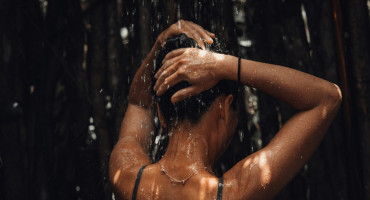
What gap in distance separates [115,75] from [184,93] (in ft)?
5.07

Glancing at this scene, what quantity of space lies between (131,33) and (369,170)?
1.73 meters

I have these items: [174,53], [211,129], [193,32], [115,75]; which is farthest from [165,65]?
[115,75]

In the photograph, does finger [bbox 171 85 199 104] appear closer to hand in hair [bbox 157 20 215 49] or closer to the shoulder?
hand in hair [bbox 157 20 215 49]

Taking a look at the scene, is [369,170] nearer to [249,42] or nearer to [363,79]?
[363,79]

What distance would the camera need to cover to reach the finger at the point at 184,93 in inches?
65.8

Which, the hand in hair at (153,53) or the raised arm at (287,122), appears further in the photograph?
the hand in hair at (153,53)

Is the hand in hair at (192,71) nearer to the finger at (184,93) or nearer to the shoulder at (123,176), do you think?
the finger at (184,93)

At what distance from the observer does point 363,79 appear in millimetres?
2334

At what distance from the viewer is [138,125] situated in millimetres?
1985

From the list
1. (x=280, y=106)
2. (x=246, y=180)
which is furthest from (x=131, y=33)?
(x=246, y=180)

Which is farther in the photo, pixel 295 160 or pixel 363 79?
pixel 363 79

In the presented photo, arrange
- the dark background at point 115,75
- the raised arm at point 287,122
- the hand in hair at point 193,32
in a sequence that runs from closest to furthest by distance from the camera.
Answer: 1. the raised arm at point 287,122
2. the hand in hair at point 193,32
3. the dark background at point 115,75

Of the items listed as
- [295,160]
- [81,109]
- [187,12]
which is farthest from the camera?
[81,109]

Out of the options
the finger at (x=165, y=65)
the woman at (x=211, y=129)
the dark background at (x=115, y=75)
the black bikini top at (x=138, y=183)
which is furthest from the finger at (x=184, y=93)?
the dark background at (x=115, y=75)
